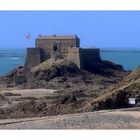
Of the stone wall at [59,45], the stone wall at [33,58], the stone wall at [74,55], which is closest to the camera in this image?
the stone wall at [74,55]

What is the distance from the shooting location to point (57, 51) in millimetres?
52906

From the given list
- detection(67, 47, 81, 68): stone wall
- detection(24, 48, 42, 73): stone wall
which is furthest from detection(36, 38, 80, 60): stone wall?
detection(67, 47, 81, 68): stone wall

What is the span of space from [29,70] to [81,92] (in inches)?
444

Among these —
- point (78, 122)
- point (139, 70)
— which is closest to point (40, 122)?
point (78, 122)

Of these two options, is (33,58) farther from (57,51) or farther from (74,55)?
(74,55)

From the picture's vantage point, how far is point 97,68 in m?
54.1

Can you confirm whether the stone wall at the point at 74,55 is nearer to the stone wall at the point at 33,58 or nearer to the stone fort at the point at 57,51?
the stone fort at the point at 57,51

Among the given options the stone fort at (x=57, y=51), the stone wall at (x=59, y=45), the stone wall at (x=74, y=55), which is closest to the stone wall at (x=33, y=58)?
the stone fort at (x=57, y=51)

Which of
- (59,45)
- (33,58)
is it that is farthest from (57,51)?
(33,58)

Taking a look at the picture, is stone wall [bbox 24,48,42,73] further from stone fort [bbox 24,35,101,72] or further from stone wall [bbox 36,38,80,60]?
stone wall [bbox 36,38,80,60]

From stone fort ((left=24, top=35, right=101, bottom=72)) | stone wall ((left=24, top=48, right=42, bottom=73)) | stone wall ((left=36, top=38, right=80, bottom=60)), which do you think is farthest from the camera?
stone wall ((left=36, top=38, right=80, bottom=60))

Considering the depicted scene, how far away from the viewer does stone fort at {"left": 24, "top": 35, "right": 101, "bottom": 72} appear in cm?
5249

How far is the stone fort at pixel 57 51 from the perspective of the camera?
52.5m
